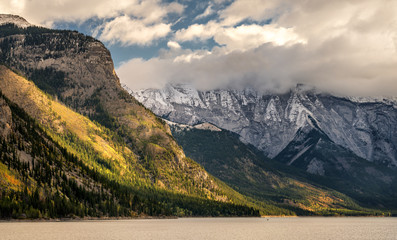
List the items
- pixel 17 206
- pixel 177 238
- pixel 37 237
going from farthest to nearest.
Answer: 1. pixel 17 206
2. pixel 177 238
3. pixel 37 237

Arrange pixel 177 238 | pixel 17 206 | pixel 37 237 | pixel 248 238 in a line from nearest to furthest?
pixel 37 237 < pixel 177 238 < pixel 248 238 < pixel 17 206

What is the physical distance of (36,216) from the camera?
198 meters

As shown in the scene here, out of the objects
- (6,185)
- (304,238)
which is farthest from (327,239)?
(6,185)

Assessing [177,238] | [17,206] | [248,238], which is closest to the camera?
[177,238]

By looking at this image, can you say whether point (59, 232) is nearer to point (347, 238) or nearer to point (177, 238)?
point (177, 238)

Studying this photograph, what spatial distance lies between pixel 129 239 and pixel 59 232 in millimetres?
30141

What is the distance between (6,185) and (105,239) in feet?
269

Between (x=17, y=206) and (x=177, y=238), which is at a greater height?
(x=17, y=206)

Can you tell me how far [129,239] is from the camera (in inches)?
5581

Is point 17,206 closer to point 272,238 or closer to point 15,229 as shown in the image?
point 15,229

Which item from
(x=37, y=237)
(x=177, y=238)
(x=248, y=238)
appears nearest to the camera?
(x=37, y=237)

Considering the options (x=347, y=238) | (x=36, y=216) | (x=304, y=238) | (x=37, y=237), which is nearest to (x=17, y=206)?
(x=36, y=216)

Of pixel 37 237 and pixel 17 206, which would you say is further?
pixel 17 206

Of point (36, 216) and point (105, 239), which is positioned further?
point (36, 216)
